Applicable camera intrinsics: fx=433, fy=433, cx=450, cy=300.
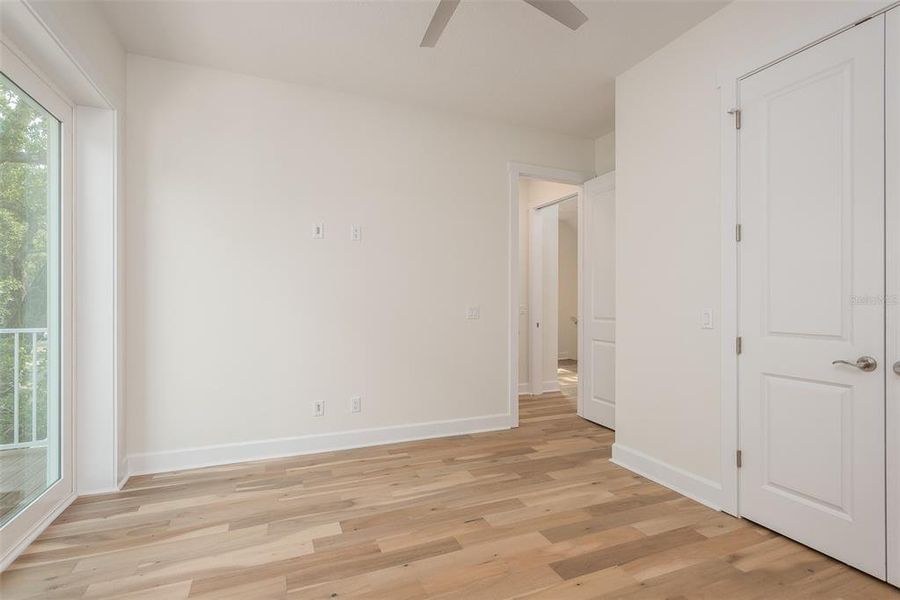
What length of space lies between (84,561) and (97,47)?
2.66 meters

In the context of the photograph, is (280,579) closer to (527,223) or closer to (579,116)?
(579,116)

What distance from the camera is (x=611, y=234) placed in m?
4.08

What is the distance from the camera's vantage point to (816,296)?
205 centimetres

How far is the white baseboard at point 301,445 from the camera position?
119 inches

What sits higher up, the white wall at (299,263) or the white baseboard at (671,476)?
the white wall at (299,263)

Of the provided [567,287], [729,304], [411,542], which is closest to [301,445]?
[411,542]

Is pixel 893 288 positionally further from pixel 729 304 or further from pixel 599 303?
pixel 599 303

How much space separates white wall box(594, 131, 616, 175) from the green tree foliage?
4239mm

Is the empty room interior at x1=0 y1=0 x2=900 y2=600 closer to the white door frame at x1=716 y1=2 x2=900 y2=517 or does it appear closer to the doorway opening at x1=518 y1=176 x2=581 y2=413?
the white door frame at x1=716 y1=2 x2=900 y2=517

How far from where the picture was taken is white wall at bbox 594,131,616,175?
4.25 m

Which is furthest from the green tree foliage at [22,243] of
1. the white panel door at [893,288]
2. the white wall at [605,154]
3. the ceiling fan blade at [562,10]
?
the white wall at [605,154]

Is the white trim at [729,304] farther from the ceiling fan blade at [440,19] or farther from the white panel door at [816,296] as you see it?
the ceiling fan blade at [440,19]

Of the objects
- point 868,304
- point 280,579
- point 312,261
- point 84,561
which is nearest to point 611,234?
point 868,304

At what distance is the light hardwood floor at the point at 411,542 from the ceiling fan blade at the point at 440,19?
7.96ft
